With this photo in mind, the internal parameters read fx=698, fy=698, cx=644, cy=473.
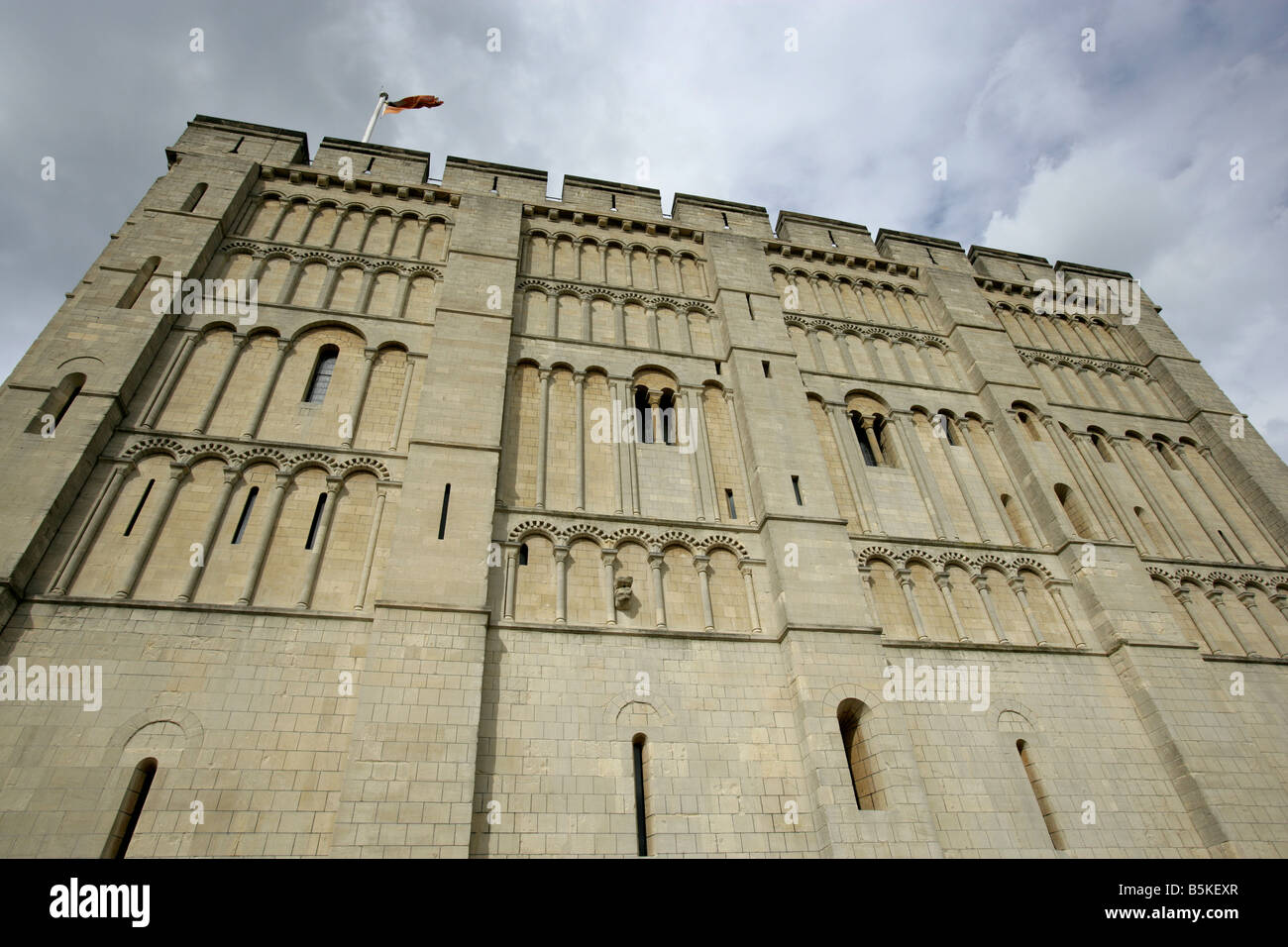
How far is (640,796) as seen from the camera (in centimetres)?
996

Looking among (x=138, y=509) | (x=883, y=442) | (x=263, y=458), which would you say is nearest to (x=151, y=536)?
(x=138, y=509)

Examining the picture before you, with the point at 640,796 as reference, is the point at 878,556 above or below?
above

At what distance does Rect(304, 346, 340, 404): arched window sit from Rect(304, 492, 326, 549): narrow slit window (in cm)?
252

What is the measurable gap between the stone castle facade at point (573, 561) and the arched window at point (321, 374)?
13cm

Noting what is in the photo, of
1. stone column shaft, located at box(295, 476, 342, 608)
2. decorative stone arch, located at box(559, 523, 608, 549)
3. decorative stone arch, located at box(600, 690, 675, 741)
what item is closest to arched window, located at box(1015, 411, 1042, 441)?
decorative stone arch, located at box(559, 523, 608, 549)

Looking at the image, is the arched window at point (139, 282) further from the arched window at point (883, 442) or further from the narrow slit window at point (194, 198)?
the arched window at point (883, 442)

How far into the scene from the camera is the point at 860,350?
18.5 metres

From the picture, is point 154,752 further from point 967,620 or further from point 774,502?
point 967,620

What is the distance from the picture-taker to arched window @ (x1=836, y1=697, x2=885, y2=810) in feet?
34.4

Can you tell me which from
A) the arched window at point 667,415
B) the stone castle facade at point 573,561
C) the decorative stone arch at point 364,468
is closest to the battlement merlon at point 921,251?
the stone castle facade at point 573,561

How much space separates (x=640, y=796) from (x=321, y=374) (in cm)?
1012

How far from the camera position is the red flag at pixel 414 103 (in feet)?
76.1

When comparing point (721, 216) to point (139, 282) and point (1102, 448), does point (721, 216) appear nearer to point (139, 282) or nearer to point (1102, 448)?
point (1102, 448)
